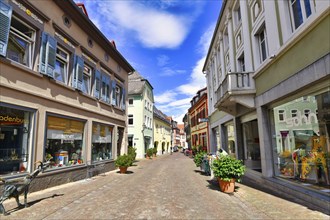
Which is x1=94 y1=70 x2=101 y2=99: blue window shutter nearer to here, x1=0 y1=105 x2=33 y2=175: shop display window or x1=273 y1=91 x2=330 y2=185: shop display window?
x1=0 y1=105 x2=33 y2=175: shop display window

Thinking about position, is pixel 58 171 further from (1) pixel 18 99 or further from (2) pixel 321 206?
(2) pixel 321 206

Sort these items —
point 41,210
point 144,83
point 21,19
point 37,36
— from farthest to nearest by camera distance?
point 144,83
point 37,36
point 21,19
point 41,210

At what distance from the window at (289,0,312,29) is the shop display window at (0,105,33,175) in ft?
32.5

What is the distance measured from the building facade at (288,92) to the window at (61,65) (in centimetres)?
786

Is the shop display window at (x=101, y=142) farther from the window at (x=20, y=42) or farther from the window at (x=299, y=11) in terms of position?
the window at (x=299, y=11)

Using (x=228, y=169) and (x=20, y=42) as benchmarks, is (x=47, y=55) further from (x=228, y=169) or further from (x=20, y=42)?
(x=228, y=169)

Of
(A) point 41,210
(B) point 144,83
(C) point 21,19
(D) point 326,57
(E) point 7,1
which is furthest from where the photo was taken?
(B) point 144,83

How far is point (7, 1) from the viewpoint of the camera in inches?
283

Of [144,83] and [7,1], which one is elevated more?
[144,83]

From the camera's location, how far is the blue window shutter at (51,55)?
899 cm

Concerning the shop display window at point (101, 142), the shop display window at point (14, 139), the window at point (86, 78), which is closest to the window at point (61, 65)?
the window at point (86, 78)

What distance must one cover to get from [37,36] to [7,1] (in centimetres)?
158

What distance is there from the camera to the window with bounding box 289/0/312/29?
6.52 metres

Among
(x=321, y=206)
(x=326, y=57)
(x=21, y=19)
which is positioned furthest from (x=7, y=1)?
(x=321, y=206)
